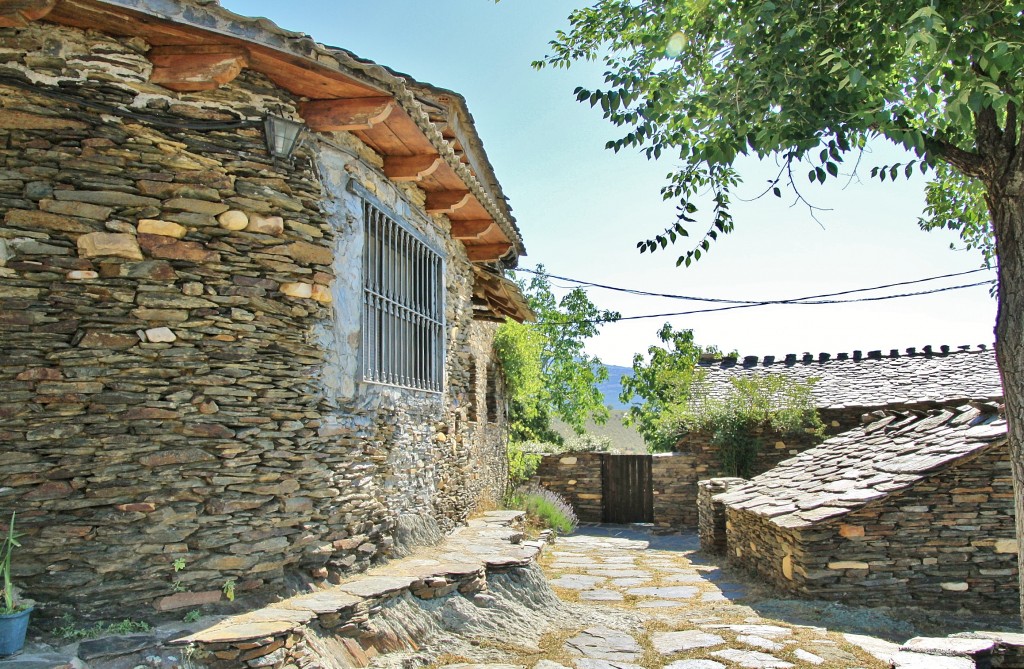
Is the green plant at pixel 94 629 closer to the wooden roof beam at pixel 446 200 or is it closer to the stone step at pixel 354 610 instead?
the stone step at pixel 354 610

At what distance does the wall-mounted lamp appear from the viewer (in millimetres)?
4762

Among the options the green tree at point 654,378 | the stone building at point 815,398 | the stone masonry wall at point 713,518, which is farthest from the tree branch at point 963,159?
the green tree at point 654,378

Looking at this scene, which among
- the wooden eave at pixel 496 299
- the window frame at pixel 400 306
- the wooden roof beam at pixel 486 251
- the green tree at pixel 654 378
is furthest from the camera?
the green tree at pixel 654 378

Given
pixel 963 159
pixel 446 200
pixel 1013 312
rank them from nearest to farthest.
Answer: pixel 1013 312, pixel 963 159, pixel 446 200

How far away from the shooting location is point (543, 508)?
12.6 m

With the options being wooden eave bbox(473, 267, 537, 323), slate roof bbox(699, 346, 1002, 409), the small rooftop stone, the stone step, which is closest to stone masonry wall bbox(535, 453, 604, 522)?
slate roof bbox(699, 346, 1002, 409)

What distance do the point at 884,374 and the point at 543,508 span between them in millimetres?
9657

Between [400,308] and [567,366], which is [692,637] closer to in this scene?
[400,308]

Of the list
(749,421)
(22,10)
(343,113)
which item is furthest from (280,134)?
(749,421)

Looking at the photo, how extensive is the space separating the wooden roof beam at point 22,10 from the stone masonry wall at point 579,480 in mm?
13396

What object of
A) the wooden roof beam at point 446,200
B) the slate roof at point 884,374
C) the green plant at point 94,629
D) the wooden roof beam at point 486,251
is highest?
the wooden roof beam at point 446,200

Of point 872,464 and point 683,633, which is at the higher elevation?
point 872,464

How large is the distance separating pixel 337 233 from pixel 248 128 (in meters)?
0.91

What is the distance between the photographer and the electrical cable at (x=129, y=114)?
4.13m
